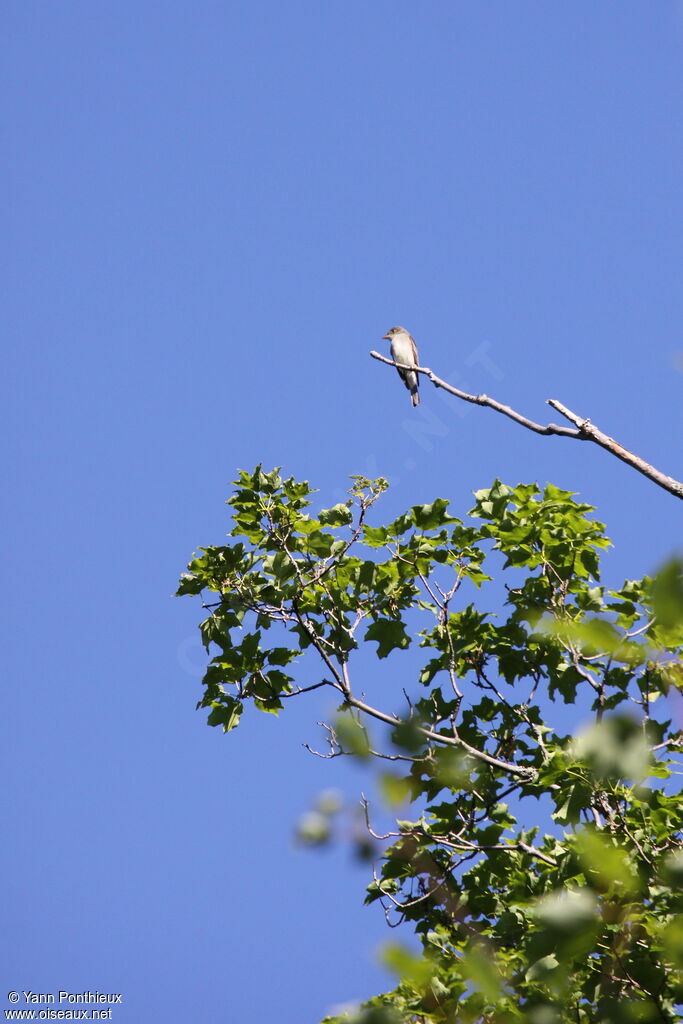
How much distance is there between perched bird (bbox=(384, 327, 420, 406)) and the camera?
18.2 meters

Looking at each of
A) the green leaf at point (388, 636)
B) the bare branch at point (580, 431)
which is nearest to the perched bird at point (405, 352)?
the green leaf at point (388, 636)

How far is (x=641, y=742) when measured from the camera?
5.16 feet

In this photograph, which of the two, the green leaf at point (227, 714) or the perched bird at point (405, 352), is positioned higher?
the perched bird at point (405, 352)

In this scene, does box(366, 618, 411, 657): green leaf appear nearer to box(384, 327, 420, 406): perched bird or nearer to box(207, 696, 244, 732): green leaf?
box(207, 696, 244, 732): green leaf

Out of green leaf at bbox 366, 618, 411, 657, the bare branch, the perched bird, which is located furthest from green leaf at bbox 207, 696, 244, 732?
the perched bird

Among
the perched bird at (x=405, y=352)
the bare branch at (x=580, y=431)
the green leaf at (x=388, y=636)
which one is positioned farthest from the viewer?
the perched bird at (x=405, y=352)

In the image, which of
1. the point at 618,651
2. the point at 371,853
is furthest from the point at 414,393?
the point at 618,651

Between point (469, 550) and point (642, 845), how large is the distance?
2568 millimetres

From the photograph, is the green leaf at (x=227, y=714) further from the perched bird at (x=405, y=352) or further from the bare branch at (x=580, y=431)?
the perched bird at (x=405, y=352)

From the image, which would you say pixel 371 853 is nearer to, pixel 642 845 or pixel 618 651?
pixel 618 651

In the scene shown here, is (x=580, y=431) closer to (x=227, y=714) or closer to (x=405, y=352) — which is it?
(x=227, y=714)

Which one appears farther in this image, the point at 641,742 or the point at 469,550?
the point at 469,550

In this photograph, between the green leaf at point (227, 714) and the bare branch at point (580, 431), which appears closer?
the bare branch at point (580, 431)

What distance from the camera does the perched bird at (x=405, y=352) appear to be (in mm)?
18250
